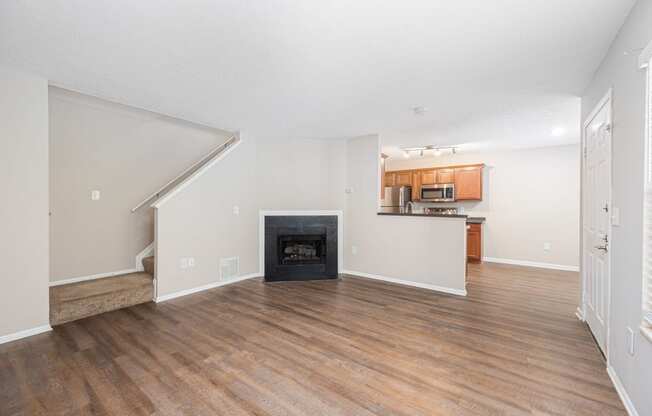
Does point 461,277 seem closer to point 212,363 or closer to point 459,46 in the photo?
point 459,46

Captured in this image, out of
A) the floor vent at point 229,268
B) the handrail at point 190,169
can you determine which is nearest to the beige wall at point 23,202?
the handrail at point 190,169

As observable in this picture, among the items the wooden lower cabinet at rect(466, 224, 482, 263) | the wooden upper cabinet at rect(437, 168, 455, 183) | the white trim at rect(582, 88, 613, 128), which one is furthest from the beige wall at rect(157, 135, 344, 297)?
the white trim at rect(582, 88, 613, 128)

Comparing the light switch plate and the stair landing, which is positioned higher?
the light switch plate

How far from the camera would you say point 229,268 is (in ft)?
15.0

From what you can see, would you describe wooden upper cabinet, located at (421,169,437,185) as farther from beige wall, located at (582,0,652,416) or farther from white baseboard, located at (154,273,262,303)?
beige wall, located at (582,0,652,416)

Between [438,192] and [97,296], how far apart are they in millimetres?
6371

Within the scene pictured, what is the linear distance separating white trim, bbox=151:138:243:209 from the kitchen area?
3.08 metres

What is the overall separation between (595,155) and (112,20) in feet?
13.3

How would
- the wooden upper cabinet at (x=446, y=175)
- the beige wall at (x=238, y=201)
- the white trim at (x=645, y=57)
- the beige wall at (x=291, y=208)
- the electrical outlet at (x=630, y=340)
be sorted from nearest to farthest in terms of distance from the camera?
the white trim at (x=645, y=57) → the electrical outlet at (x=630, y=340) → the beige wall at (x=238, y=201) → the beige wall at (x=291, y=208) → the wooden upper cabinet at (x=446, y=175)

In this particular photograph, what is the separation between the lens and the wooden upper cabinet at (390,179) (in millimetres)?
7424

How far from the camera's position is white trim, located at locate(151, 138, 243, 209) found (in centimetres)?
374

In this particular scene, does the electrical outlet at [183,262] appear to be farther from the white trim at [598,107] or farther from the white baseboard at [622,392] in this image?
the white trim at [598,107]

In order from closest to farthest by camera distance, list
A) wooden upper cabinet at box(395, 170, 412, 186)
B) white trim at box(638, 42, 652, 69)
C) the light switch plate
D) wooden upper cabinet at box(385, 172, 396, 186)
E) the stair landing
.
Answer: white trim at box(638, 42, 652, 69), the light switch plate, the stair landing, wooden upper cabinet at box(395, 170, 412, 186), wooden upper cabinet at box(385, 172, 396, 186)

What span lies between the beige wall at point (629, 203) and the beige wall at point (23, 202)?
469 centimetres
